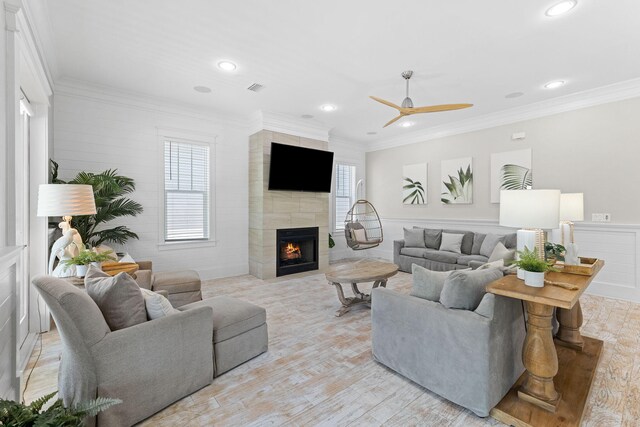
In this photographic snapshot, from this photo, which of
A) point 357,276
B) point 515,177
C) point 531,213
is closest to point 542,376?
point 531,213

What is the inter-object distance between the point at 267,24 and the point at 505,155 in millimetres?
4391

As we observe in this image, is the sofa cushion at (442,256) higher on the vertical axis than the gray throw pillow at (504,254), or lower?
lower

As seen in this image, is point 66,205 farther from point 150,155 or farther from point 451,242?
point 451,242

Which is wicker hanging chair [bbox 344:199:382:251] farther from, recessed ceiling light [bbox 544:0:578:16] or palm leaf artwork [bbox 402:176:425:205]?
recessed ceiling light [bbox 544:0:578:16]

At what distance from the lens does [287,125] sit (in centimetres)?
539

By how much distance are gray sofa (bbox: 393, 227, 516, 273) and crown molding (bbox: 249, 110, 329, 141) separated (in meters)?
2.68

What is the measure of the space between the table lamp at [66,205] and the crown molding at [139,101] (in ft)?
7.37

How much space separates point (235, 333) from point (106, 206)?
9.38 feet

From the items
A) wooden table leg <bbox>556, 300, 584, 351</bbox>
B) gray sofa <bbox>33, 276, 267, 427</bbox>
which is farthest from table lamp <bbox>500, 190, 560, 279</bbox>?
gray sofa <bbox>33, 276, 267, 427</bbox>

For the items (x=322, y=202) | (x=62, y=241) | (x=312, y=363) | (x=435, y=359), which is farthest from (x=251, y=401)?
(x=322, y=202)

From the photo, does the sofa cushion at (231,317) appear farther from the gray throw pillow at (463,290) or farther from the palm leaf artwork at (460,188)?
the palm leaf artwork at (460,188)

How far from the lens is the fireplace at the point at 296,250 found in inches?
213

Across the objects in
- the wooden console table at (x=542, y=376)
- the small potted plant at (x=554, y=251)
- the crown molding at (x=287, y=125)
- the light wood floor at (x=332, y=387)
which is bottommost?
the light wood floor at (x=332, y=387)

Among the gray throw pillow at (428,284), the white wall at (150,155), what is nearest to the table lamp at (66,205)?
the white wall at (150,155)
